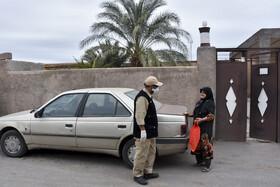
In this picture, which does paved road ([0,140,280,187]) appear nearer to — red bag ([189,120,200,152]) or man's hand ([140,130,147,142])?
red bag ([189,120,200,152])

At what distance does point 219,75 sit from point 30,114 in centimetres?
453

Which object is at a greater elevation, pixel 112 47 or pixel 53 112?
pixel 112 47

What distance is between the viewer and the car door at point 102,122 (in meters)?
4.70

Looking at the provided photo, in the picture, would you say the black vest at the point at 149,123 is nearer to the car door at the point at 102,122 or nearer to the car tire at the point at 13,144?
the car door at the point at 102,122

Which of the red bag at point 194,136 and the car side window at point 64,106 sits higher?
the car side window at point 64,106

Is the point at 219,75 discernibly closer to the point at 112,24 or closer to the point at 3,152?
the point at 3,152

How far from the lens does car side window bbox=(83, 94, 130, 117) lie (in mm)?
4828

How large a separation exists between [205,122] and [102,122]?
1.84 meters

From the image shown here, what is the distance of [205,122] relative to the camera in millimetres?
4703

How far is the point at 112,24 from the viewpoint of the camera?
12.5m

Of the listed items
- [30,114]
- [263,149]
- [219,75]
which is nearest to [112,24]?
[219,75]

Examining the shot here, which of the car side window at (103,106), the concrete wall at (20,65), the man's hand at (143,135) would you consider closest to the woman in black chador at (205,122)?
the man's hand at (143,135)

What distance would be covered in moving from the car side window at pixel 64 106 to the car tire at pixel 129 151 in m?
1.24

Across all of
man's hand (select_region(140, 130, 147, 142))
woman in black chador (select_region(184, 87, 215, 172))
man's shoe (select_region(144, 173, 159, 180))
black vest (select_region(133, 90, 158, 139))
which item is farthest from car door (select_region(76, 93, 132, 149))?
woman in black chador (select_region(184, 87, 215, 172))
